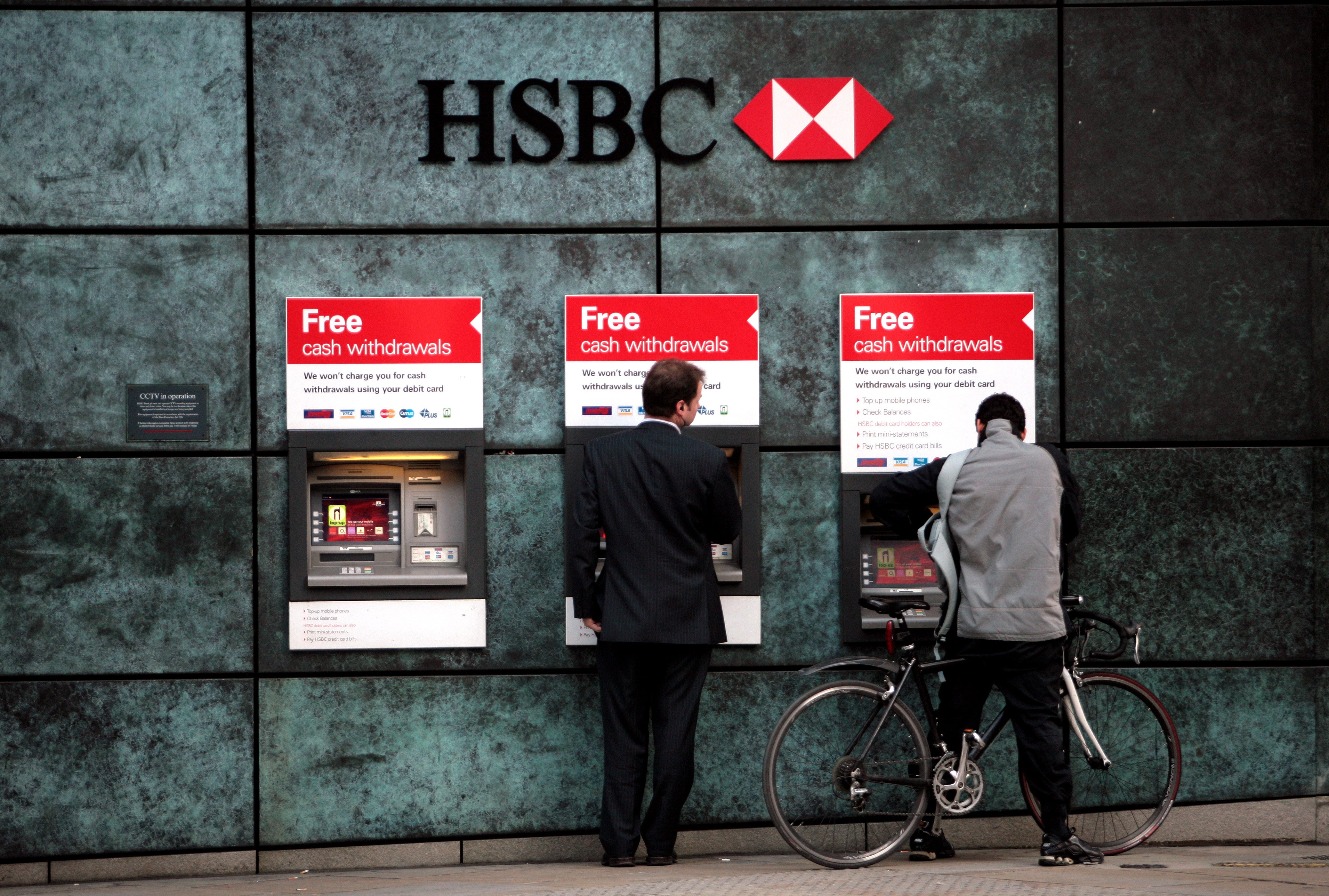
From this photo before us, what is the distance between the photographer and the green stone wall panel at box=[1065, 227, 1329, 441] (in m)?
4.88

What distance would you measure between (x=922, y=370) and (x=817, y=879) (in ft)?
6.59

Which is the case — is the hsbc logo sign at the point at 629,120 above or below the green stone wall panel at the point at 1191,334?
above

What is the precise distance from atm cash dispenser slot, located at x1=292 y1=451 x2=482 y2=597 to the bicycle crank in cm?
193

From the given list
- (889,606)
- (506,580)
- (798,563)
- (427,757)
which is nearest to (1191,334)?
(889,606)

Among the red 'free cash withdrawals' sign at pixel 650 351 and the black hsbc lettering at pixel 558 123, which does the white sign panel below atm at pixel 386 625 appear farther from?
the black hsbc lettering at pixel 558 123

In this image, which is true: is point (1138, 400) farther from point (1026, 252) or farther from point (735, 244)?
point (735, 244)

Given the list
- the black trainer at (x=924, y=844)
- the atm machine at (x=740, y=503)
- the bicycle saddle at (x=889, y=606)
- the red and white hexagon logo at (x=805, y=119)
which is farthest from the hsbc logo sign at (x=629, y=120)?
the black trainer at (x=924, y=844)

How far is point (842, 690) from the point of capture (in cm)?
432

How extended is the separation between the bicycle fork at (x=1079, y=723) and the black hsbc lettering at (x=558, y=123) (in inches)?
98.4

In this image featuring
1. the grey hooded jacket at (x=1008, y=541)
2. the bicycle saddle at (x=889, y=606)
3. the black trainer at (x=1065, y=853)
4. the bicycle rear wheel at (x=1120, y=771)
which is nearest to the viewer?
the grey hooded jacket at (x=1008, y=541)

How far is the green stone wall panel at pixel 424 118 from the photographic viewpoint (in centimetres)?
477

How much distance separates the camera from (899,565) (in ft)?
15.9

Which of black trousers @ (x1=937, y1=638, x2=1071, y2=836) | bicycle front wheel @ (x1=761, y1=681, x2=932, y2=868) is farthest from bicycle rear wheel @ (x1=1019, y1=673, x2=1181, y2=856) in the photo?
bicycle front wheel @ (x1=761, y1=681, x2=932, y2=868)

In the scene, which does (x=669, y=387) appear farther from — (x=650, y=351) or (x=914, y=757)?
(x=914, y=757)
